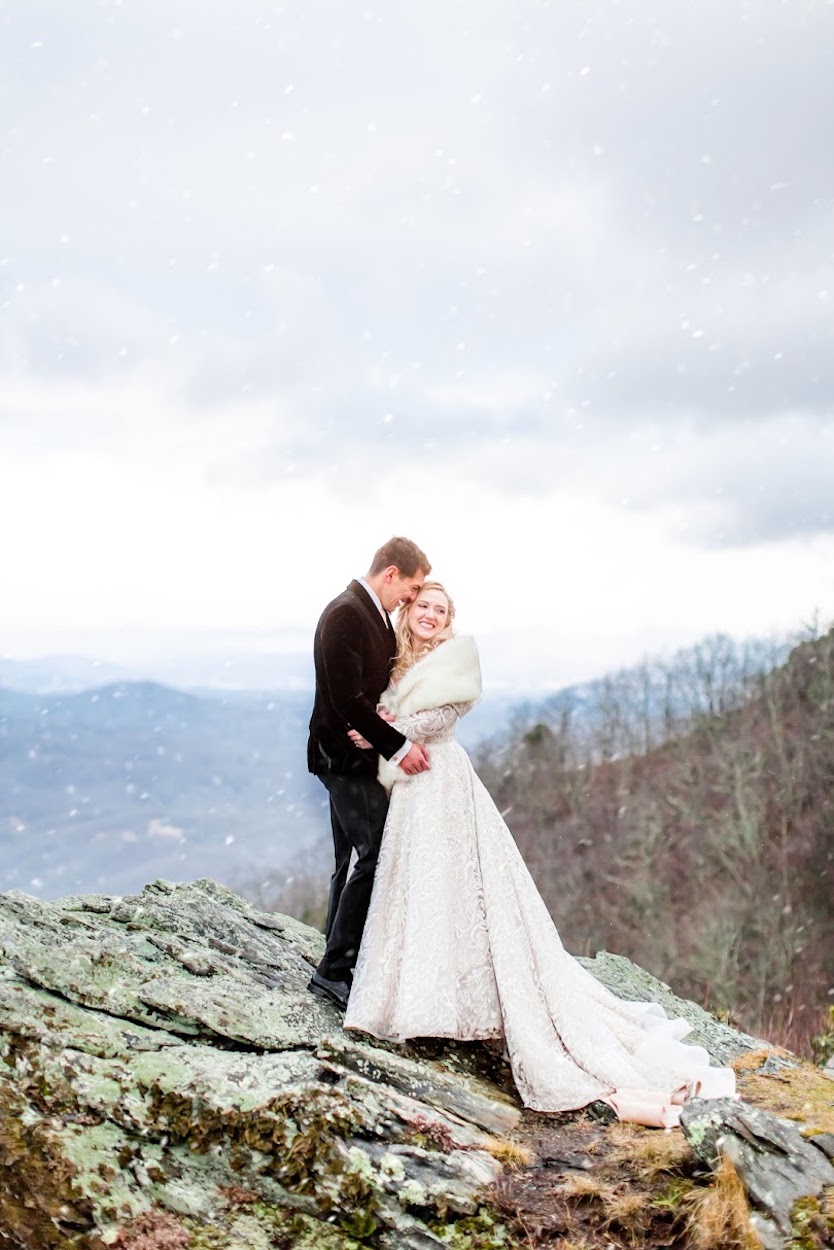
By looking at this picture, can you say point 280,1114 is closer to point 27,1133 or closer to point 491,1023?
point 27,1133

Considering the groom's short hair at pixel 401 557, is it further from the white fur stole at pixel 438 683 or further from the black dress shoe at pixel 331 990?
the black dress shoe at pixel 331 990

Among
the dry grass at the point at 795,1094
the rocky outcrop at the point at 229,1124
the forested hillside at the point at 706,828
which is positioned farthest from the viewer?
the forested hillside at the point at 706,828

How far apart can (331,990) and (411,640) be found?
2.33 m

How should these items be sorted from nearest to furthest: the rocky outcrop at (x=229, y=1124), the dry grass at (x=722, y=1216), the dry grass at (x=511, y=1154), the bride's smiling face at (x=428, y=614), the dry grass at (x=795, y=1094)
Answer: the dry grass at (x=722, y=1216)
the rocky outcrop at (x=229, y=1124)
the dry grass at (x=511, y=1154)
the dry grass at (x=795, y=1094)
the bride's smiling face at (x=428, y=614)

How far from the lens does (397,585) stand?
21.4 ft

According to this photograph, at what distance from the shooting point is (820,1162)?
4.97 meters

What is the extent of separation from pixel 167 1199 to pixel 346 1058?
121 cm

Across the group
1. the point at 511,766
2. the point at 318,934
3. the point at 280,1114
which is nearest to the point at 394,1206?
the point at 280,1114

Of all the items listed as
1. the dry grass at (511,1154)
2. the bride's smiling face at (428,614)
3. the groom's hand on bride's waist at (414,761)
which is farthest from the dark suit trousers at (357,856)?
the dry grass at (511,1154)

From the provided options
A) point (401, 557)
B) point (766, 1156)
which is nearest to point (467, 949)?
point (766, 1156)

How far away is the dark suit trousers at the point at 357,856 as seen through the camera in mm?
6398

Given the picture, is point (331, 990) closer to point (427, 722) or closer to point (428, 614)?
point (427, 722)

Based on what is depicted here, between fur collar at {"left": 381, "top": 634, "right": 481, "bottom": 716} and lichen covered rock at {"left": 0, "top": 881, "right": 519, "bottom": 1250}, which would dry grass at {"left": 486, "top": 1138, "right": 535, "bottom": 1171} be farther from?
fur collar at {"left": 381, "top": 634, "right": 481, "bottom": 716}

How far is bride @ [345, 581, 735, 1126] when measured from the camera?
5.96 meters
